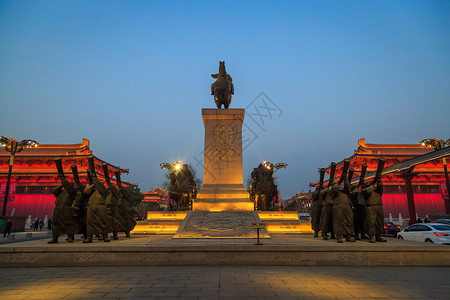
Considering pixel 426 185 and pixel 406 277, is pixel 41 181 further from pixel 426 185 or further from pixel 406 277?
pixel 426 185

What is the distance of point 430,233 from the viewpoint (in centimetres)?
1035

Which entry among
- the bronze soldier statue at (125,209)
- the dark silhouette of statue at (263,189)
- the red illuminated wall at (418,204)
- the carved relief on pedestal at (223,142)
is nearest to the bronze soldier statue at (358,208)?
the dark silhouette of statue at (263,189)

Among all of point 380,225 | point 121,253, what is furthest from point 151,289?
point 380,225

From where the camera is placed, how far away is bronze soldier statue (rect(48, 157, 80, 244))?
7547 millimetres

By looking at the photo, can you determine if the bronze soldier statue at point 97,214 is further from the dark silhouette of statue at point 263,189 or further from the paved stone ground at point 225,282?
the dark silhouette of statue at point 263,189

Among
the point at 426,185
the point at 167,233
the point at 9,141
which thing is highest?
the point at 9,141

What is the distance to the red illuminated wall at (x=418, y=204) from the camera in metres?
33.8

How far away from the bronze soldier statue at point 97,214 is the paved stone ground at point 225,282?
1.69 meters

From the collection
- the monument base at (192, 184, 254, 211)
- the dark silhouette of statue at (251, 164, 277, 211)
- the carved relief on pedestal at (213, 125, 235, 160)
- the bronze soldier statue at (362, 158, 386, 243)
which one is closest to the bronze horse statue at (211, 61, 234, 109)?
the carved relief on pedestal at (213, 125, 235, 160)

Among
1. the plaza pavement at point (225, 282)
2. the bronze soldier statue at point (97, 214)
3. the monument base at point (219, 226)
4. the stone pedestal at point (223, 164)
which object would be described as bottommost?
the plaza pavement at point (225, 282)

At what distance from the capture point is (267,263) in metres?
6.19

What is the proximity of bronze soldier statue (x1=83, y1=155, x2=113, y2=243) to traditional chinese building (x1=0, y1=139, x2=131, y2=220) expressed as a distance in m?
27.3

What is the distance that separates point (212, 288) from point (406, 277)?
155 inches

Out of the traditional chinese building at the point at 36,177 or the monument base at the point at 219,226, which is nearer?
the monument base at the point at 219,226
